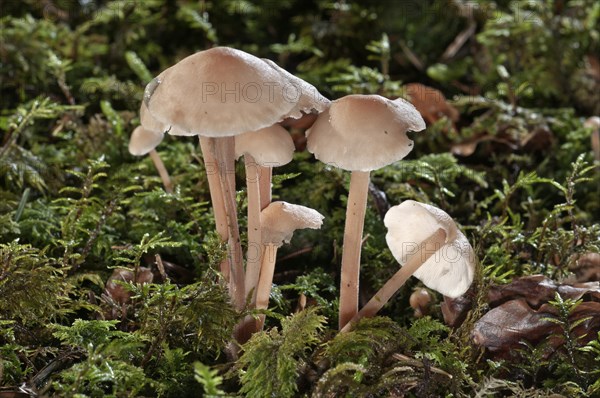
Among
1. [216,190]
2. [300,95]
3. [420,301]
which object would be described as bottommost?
[420,301]

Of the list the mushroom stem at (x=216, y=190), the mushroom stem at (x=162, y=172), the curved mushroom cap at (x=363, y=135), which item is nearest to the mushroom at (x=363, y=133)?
the curved mushroom cap at (x=363, y=135)

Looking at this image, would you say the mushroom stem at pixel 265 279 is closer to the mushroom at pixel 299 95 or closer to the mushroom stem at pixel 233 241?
the mushroom stem at pixel 233 241

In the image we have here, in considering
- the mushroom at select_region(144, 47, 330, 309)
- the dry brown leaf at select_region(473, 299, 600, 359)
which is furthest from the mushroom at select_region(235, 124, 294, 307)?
the dry brown leaf at select_region(473, 299, 600, 359)

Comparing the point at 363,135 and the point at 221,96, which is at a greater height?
the point at 221,96

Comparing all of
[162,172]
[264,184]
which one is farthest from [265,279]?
[162,172]

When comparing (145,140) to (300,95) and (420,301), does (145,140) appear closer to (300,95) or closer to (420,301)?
(300,95)

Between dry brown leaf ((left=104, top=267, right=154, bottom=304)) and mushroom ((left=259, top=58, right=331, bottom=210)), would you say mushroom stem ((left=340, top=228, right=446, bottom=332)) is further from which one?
dry brown leaf ((left=104, top=267, right=154, bottom=304))
